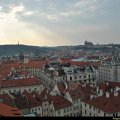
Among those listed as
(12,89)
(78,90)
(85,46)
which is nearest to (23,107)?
(78,90)

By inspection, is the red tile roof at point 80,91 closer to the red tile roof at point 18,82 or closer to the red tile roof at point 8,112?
the red tile roof at point 18,82

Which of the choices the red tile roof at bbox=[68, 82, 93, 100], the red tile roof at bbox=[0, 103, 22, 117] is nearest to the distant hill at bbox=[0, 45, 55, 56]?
the red tile roof at bbox=[68, 82, 93, 100]

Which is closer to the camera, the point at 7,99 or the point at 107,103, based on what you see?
the point at 107,103

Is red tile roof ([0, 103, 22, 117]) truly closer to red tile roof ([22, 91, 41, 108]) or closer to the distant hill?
red tile roof ([22, 91, 41, 108])

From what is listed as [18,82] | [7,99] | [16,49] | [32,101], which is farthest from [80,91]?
[16,49]

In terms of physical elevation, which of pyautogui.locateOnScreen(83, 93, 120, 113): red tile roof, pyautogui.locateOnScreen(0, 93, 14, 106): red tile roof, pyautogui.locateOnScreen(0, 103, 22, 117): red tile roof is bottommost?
pyautogui.locateOnScreen(0, 93, 14, 106): red tile roof

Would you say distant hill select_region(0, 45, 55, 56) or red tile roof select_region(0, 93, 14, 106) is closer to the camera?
red tile roof select_region(0, 93, 14, 106)

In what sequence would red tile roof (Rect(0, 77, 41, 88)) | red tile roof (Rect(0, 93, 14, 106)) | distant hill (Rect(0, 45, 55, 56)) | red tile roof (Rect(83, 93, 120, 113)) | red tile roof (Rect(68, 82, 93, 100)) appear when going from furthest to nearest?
distant hill (Rect(0, 45, 55, 56))
red tile roof (Rect(0, 77, 41, 88))
red tile roof (Rect(68, 82, 93, 100))
red tile roof (Rect(0, 93, 14, 106))
red tile roof (Rect(83, 93, 120, 113))

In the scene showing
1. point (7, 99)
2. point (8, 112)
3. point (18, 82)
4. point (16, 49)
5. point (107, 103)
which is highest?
point (8, 112)

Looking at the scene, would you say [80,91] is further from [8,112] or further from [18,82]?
[8,112]

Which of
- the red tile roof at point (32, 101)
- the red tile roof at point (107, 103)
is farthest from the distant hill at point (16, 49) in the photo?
the red tile roof at point (107, 103)

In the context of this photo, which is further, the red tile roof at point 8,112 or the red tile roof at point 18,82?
the red tile roof at point 18,82
